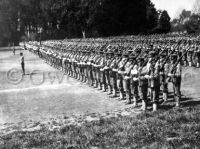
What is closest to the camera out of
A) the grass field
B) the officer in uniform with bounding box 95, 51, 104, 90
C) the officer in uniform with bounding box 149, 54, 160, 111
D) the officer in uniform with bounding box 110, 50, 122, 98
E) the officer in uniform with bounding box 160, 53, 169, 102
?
the grass field

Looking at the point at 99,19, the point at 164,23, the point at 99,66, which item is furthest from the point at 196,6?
the point at 99,66

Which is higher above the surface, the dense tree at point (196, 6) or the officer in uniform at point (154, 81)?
the dense tree at point (196, 6)

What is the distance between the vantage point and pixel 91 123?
10828 millimetres

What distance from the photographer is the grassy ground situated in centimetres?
825

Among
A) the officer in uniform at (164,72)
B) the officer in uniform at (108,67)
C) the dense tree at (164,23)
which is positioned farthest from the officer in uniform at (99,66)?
the dense tree at (164,23)

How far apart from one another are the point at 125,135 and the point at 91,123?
205 cm

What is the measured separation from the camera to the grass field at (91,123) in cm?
Answer: 853

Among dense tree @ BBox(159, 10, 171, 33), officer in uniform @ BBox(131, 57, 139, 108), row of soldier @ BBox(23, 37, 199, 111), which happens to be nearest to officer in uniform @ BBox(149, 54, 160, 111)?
row of soldier @ BBox(23, 37, 199, 111)

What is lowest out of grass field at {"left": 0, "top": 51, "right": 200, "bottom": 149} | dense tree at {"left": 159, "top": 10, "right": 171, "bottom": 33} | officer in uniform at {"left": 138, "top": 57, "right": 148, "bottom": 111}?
grass field at {"left": 0, "top": 51, "right": 200, "bottom": 149}

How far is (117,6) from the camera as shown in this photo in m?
67.8

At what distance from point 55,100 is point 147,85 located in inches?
193

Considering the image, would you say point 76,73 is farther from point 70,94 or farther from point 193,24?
point 193,24

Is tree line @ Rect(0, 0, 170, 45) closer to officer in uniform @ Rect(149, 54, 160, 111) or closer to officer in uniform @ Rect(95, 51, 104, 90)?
officer in uniform @ Rect(95, 51, 104, 90)

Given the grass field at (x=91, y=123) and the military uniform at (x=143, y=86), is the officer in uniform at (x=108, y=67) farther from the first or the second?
the military uniform at (x=143, y=86)
